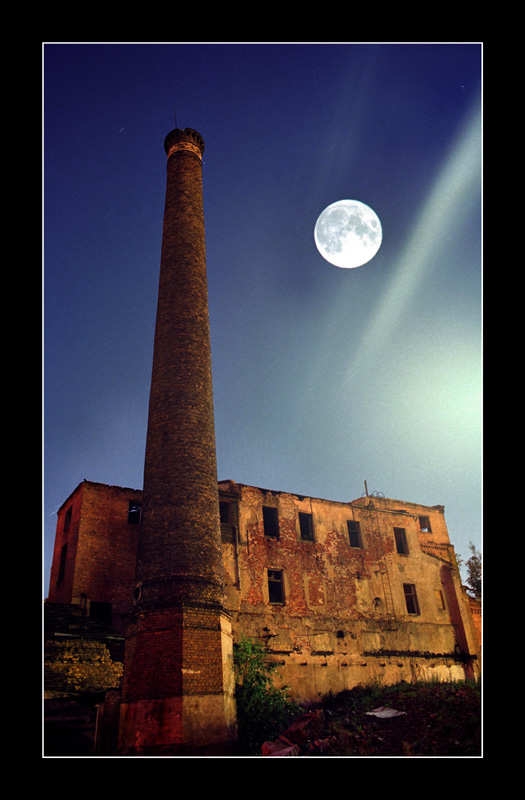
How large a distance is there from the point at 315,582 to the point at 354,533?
9.43ft

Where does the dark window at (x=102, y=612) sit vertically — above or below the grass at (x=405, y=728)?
above

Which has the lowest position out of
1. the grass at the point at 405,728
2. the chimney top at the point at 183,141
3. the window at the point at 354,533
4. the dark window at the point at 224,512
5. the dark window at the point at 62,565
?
the grass at the point at 405,728

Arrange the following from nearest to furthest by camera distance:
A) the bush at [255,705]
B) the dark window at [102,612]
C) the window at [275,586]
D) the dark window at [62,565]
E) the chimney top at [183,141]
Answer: the bush at [255,705] < the dark window at [102,612] < the dark window at [62,565] < the window at [275,586] < the chimney top at [183,141]

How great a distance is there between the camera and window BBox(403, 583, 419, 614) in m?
20.4

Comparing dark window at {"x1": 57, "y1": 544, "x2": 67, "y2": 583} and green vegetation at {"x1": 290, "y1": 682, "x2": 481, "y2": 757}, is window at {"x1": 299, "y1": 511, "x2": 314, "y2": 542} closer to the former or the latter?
green vegetation at {"x1": 290, "y1": 682, "x2": 481, "y2": 757}

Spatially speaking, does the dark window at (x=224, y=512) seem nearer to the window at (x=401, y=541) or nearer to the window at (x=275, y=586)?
the window at (x=275, y=586)

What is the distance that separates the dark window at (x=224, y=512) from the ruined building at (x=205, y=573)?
1.7 inches

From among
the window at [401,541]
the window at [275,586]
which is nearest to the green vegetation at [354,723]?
the window at [275,586]

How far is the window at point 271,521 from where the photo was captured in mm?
18750

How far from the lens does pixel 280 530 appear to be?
18812mm

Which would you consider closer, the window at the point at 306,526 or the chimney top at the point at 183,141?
the chimney top at the point at 183,141

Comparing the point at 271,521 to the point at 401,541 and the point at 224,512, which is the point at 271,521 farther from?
the point at 401,541

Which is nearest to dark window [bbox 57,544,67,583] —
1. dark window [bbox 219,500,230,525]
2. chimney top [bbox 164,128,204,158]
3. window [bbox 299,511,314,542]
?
dark window [bbox 219,500,230,525]

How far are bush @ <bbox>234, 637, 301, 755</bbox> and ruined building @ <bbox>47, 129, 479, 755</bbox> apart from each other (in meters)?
1.46
